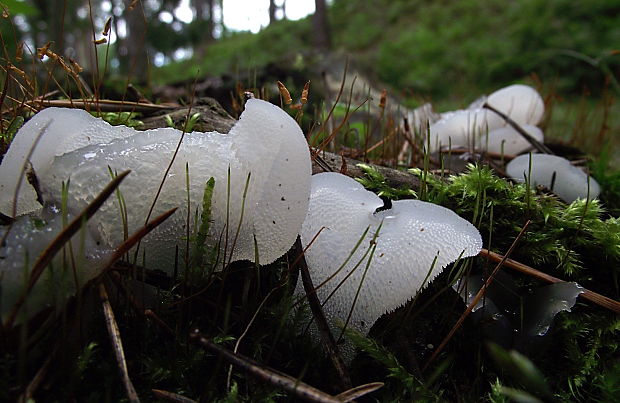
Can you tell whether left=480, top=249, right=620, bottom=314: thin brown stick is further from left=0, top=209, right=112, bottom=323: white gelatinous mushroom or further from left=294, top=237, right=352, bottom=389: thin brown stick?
left=0, top=209, right=112, bottom=323: white gelatinous mushroom

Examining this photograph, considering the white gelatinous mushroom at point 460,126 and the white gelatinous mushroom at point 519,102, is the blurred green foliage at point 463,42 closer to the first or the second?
the white gelatinous mushroom at point 519,102

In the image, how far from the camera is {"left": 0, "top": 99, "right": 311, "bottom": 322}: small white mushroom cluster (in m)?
0.99

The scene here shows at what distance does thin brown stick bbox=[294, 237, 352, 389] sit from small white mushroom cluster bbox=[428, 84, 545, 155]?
1.57m

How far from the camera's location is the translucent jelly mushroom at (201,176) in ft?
3.26

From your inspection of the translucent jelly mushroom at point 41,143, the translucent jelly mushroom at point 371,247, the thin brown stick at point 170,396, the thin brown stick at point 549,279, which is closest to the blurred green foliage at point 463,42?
the thin brown stick at point 549,279

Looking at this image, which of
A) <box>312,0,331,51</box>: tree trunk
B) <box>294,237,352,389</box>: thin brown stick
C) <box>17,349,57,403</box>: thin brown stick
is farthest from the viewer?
<box>312,0,331,51</box>: tree trunk

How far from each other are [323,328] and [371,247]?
0.25 m

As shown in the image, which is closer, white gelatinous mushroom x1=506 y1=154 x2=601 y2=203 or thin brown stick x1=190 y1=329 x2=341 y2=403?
thin brown stick x1=190 y1=329 x2=341 y2=403

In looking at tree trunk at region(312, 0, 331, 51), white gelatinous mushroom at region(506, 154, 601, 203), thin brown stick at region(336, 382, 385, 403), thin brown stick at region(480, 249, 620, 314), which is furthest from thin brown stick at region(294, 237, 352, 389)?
tree trunk at region(312, 0, 331, 51)

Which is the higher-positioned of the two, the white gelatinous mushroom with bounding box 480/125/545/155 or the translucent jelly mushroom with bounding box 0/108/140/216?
the translucent jelly mushroom with bounding box 0/108/140/216

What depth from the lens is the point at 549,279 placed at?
53.7 inches

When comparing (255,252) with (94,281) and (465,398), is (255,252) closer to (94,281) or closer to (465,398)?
(94,281)

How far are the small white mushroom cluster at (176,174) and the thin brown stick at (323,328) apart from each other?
12 centimetres

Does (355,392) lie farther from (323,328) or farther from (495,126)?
(495,126)
